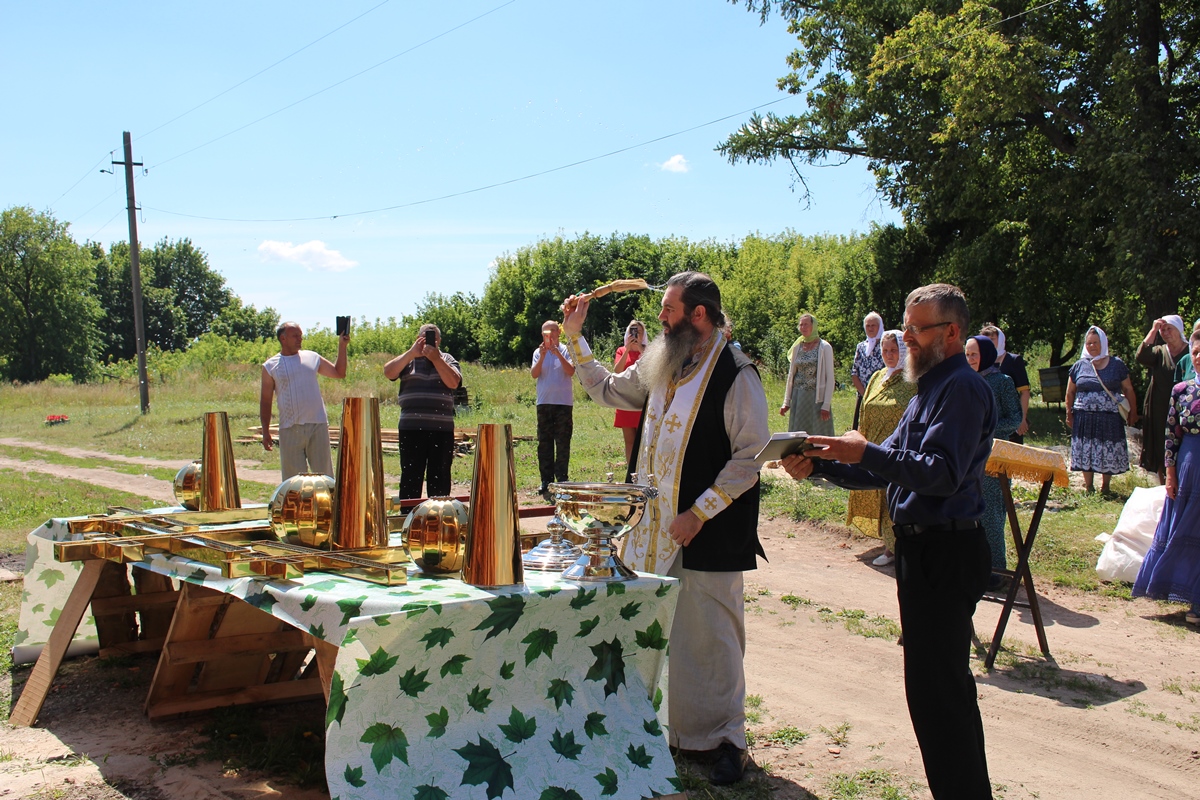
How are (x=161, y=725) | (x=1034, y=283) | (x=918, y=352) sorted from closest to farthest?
(x=918, y=352) → (x=161, y=725) → (x=1034, y=283)

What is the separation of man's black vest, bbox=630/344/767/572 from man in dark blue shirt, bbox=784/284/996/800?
616mm

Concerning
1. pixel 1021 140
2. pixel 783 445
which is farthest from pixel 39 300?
pixel 783 445

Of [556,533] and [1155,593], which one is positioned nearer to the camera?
[556,533]

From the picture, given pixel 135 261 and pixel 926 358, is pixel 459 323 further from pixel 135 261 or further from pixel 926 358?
pixel 926 358

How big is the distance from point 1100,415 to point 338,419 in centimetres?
1633

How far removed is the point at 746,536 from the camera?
385cm

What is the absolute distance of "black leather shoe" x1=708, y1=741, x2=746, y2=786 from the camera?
3.75 metres

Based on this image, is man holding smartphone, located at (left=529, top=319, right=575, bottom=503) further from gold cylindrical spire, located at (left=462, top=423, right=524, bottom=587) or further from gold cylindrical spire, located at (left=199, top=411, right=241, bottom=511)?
gold cylindrical spire, located at (left=462, top=423, right=524, bottom=587)

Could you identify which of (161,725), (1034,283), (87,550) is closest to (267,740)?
(161,725)

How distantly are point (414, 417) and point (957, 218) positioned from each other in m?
17.5

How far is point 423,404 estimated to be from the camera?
8.73m

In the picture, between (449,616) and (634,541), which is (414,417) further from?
(449,616)

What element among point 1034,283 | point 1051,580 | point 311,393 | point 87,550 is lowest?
point 1051,580

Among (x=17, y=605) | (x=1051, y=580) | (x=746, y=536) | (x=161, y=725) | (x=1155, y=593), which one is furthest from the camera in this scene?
(x=1051, y=580)
